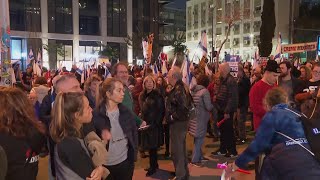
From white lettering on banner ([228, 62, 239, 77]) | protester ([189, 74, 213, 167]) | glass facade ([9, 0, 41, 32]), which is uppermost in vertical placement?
glass facade ([9, 0, 41, 32])

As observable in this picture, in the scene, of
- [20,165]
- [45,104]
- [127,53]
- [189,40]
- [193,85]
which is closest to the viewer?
[20,165]

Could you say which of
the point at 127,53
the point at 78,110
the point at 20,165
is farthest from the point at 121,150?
the point at 127,53

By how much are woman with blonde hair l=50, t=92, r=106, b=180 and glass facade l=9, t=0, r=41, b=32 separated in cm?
4865

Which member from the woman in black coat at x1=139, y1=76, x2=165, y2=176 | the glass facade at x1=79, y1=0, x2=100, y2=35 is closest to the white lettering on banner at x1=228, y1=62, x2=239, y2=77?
the woman in black coat at x1=139, y1=76, x2=165, y2=176

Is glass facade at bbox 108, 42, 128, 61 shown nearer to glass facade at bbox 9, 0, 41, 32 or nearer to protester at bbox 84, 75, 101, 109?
glass facade at bbox 9, 0, 41, 32

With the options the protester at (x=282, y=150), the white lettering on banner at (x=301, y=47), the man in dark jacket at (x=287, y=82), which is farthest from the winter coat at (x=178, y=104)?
the white lettering on banner at (x=301, y=47)

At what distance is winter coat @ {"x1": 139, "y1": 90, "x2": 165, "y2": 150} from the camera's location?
7.40m

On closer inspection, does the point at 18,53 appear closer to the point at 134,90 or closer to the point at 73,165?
the point at 134,90

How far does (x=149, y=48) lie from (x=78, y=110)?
504 inches

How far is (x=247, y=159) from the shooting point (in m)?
3.79

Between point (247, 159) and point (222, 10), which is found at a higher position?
point (222, 10)

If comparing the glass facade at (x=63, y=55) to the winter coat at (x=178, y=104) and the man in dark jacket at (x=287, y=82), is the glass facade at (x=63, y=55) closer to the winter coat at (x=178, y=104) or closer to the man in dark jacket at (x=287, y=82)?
the winter coat at (x=178, y=104)

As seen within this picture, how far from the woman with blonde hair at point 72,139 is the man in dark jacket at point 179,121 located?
3.48m

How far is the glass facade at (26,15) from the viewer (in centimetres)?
4866
